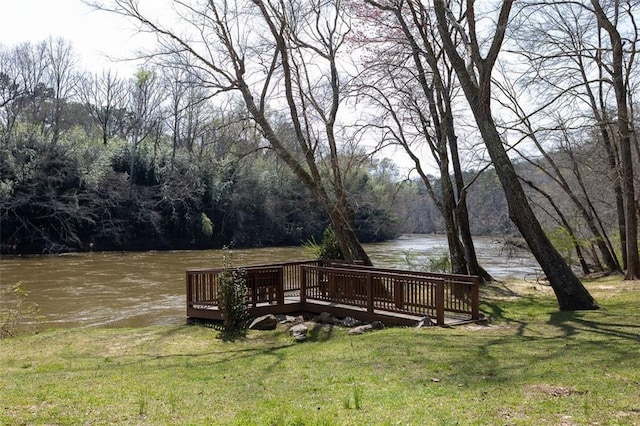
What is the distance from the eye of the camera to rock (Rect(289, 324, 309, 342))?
10.2 m

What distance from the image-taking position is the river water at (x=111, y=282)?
14.3 m

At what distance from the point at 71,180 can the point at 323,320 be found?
31.2 meters

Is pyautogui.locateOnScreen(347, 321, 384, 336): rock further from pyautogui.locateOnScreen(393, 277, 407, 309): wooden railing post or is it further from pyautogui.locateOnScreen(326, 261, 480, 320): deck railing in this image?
pyautogui.locateOnScreen(326, 261, 480, 320): deck railing

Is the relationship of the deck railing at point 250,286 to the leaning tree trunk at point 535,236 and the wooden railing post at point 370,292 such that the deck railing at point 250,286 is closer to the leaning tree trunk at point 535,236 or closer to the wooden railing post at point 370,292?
the wooden railing post at point 370,292

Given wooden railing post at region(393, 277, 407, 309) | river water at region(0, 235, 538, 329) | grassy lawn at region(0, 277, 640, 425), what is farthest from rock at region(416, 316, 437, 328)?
river water at region(0, 235, 538, 329)

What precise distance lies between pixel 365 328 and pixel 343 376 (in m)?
4.14

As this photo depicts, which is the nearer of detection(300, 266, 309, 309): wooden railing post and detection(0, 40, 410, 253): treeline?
detection(300, 266, 309, 309): wooden railing post

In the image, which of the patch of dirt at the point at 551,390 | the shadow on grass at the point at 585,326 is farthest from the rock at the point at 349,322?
the patch of dirt at the point at 551,390

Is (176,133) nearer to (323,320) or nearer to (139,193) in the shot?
(139,193)

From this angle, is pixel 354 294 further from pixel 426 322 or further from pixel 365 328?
pixel 426 322

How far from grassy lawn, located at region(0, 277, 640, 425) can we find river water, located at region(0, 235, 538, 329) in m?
3.61

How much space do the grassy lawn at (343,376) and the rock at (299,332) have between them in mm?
211

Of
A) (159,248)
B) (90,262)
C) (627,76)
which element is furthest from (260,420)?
(159,248)

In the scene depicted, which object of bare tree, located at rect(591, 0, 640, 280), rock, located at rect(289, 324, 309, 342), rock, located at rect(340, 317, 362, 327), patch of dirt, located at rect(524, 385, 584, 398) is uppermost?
bare tree, located at rect(591, 0, 640, 280)
